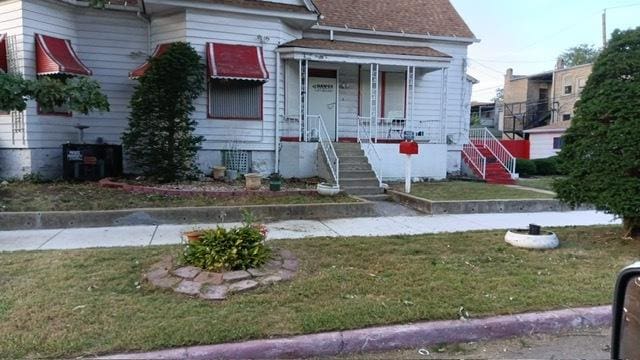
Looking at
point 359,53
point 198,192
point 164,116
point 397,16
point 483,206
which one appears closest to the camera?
point 198,192

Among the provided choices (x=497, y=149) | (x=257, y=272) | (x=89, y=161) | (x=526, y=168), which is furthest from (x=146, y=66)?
(x=526, y=168)

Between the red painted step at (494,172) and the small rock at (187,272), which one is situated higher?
the red painted step at (494,172)

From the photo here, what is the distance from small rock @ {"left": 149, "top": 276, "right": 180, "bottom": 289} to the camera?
511cm

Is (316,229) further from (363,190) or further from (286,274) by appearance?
(363,190)

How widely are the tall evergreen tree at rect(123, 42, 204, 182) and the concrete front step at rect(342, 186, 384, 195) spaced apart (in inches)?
150

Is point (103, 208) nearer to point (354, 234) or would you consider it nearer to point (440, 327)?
point (354, 234)

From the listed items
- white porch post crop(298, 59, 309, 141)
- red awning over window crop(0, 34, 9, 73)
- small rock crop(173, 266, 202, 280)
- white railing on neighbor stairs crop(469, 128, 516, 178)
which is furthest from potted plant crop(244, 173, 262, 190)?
white railing on neighbor stairs crop(469, 128, 516, 178)

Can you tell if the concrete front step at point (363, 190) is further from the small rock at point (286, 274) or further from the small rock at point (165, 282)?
the small rock at point (165, 282)

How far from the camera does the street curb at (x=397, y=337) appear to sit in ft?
12.8

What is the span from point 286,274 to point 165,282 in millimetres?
1286

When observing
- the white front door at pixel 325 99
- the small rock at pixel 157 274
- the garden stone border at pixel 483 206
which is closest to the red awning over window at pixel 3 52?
the white front door at pixel 325 99

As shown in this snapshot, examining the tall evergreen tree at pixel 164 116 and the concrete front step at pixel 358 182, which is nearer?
the tall evergreen tree at pixel 164 116

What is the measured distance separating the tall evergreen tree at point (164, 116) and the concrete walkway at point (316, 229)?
3.10 metres

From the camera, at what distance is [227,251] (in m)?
5.43
